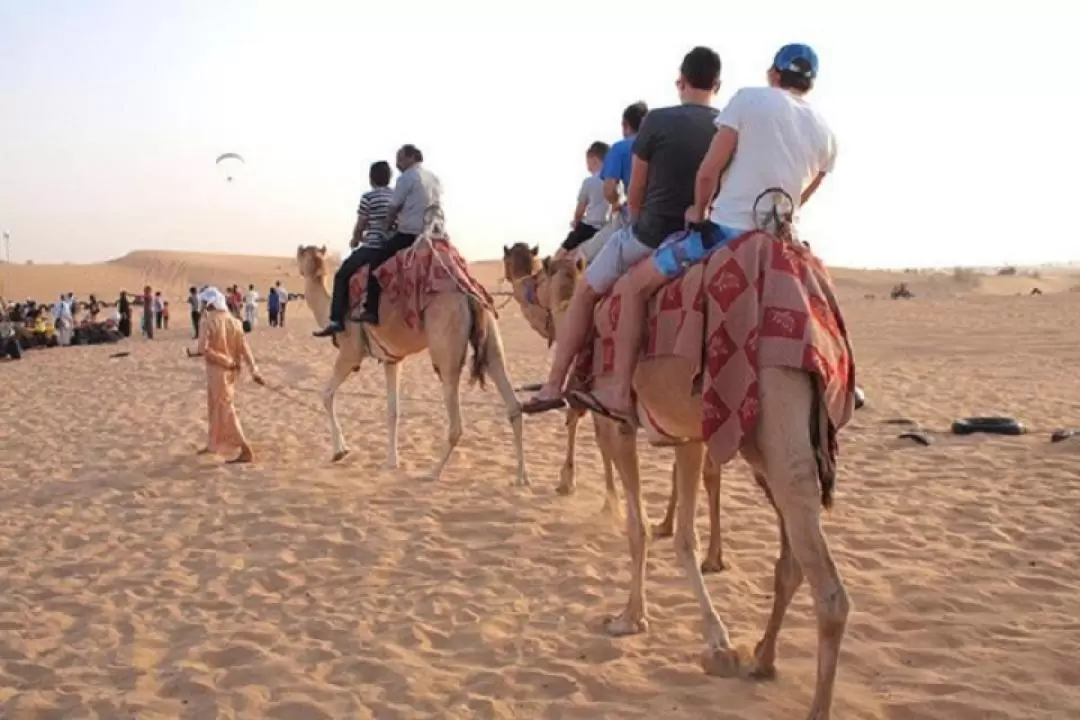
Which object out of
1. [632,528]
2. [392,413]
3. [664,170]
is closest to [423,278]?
[392,413]

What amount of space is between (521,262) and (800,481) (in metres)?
6.33

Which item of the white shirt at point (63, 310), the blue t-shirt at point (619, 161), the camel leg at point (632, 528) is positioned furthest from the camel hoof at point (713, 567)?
the white shirt at point (63, 310)

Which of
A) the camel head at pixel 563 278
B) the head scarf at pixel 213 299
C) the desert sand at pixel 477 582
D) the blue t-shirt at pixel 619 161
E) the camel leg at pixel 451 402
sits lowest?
the desert sand at pixel 477 582

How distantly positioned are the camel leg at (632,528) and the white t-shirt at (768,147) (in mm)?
1761

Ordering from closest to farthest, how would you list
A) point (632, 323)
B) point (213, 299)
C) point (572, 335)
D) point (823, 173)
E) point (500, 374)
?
point (823, 173), point (632, 323), point (572, 335), point (500, 374), point (213, 299)

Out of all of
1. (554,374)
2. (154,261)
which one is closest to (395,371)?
(554,374)

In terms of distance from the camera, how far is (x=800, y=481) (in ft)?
13.9

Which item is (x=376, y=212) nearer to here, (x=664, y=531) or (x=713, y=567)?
(x=664, y=531)

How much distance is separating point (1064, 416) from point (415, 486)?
860 cm

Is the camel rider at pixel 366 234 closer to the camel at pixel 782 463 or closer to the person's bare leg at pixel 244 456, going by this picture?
the person's bare leg at pixel 244 456

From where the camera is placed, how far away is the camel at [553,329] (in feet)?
23.2

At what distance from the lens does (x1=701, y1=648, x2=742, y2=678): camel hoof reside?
524 cm

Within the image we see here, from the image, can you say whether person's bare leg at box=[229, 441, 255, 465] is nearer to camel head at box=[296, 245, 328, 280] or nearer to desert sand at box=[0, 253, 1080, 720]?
desert sand at box=[0, 253, 1080, 720]

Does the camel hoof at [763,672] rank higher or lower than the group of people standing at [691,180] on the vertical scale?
lower
